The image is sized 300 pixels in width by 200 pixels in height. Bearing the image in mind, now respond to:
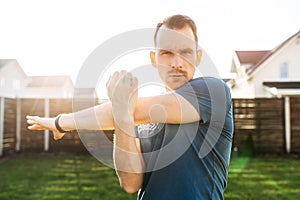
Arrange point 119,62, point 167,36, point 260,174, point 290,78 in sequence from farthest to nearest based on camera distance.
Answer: point 290,78 → point 260,174 → point 119,62 → point 167,36

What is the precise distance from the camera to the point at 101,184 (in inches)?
232

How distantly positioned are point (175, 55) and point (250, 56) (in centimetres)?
2340

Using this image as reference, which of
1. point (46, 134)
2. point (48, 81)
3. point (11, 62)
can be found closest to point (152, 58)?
point (46, 134)

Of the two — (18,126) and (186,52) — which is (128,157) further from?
(18,126)

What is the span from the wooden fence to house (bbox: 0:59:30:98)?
1357cm

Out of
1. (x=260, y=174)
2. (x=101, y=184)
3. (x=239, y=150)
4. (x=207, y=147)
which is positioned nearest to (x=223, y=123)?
(x=207, y=147)

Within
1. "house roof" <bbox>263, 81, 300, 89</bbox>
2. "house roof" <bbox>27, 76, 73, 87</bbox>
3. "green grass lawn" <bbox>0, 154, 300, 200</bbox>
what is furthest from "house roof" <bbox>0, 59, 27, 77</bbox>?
"green grass lawn" <bbox>0, 154, 300, 200</bbox>

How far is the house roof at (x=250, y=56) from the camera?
23237 mm

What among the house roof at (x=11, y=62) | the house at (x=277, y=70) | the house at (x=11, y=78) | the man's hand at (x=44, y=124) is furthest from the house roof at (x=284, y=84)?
the man's hand at (x=44, y=124)

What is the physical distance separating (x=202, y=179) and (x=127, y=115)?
0.33 metres

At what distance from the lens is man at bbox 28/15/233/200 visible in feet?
3.43

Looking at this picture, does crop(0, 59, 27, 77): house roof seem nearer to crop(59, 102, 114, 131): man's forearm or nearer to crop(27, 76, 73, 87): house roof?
crop(27, 76, 73, 87): house roof

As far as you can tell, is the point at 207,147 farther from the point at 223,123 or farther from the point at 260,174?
the point at 260,174

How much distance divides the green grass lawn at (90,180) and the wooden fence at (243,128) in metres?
1.24
